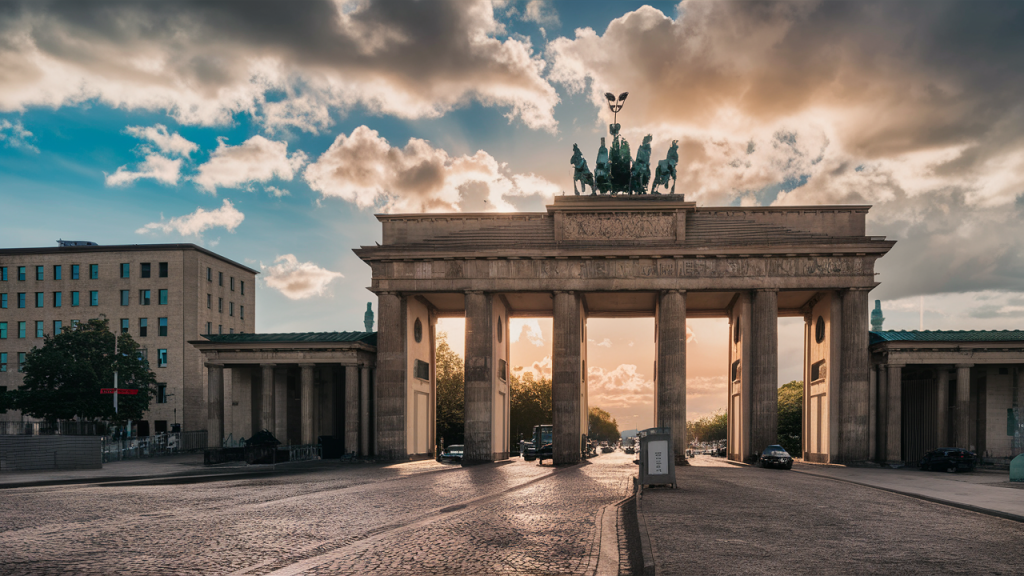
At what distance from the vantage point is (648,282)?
167 feet

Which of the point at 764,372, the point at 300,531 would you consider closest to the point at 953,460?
the point at 764,372

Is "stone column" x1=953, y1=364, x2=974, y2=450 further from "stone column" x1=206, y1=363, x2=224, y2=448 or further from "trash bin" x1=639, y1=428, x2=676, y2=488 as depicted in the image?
"stone column" x1=206, y1=363, x2=224, y2=448

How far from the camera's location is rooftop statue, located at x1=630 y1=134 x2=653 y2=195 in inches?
2114

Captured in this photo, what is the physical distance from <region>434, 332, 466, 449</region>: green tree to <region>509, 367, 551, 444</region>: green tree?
15993mm

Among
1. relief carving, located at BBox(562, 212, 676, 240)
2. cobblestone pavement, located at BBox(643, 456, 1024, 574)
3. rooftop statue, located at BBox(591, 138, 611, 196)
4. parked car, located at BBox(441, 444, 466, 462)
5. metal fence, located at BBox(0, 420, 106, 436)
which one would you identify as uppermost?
rooftop statue, located at BBox(591, 138, 611, 196)

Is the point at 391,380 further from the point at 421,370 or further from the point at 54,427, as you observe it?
the point at 54,427

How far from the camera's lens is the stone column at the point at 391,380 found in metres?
50.8

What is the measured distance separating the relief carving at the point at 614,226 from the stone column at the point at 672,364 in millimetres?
4255

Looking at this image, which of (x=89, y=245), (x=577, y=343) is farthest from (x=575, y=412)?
(x=89, y=245)

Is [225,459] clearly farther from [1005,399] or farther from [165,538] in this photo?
[1005,399]

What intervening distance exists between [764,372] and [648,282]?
9155mm

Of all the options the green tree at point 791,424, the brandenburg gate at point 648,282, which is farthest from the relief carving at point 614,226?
the green tree at point 791,424

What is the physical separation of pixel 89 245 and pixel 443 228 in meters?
56.9

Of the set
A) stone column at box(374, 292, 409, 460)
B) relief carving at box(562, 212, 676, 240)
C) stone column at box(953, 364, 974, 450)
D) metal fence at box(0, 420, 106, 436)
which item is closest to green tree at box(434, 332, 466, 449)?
stone column at box(374, 292, 409, 460)
